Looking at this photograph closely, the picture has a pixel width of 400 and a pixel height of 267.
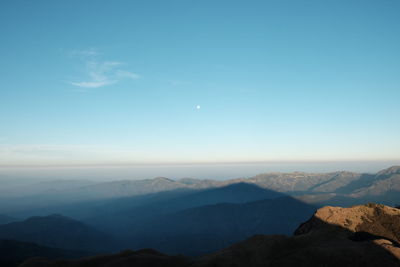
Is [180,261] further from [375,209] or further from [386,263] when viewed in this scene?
[375,209]

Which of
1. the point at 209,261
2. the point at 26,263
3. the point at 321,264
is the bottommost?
the point at 26,263

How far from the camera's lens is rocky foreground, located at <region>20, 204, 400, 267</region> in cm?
4766

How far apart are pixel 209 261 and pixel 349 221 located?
1791 inches

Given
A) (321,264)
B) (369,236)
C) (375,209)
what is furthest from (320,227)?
(321,264)

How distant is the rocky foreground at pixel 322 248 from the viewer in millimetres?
47656

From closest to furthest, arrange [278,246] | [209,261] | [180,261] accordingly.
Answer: [209,261]
[278,246]
[180,261]

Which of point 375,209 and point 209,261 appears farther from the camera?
point 375,209

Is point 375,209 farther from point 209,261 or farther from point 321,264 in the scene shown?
point 209,261

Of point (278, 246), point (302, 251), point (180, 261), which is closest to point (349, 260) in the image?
point (302, 251)

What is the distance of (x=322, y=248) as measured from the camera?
52.8 m

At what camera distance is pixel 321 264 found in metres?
48.1

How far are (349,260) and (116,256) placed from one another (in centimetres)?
6253

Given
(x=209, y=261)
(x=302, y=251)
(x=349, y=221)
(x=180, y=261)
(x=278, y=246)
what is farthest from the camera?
(x=349, y=221)

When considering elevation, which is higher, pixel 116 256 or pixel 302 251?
pixel 302 251
